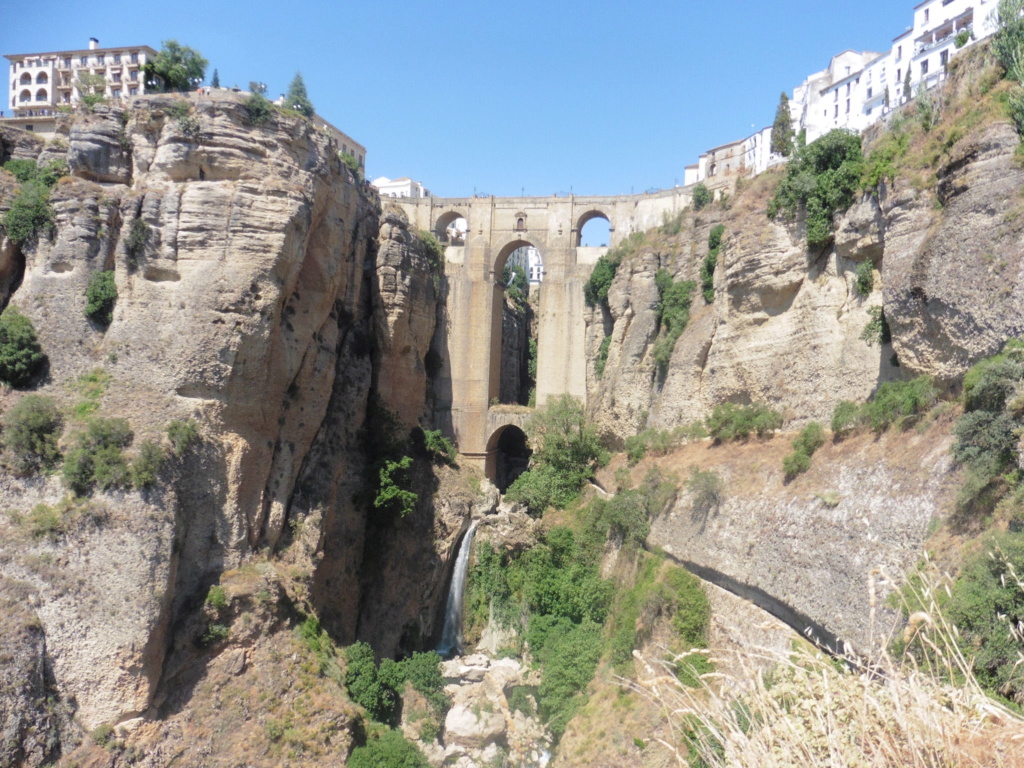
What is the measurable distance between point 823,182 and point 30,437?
66.6 ft

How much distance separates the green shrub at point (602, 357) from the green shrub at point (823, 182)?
10196 mm

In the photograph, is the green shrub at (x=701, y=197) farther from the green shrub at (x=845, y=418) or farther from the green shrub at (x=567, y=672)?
the green shrub at (x=567, y=672)

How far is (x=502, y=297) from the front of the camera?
33.7 metres

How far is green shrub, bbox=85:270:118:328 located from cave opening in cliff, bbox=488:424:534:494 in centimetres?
1799

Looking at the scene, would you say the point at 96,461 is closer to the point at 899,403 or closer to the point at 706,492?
the point at 706,492

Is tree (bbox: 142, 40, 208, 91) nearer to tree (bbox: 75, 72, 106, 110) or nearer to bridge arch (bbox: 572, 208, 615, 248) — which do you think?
tree (bbox: 75, 72, 106, 110)

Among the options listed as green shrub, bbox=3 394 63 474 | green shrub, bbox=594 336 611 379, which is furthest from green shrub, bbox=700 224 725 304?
green shrub, bbox=3 394 63 474

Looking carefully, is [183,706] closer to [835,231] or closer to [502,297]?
[835,231]

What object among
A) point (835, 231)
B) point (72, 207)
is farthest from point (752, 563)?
point (72, 207)

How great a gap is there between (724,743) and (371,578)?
73.4 feet

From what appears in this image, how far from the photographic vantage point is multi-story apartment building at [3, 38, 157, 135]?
51.4 meters

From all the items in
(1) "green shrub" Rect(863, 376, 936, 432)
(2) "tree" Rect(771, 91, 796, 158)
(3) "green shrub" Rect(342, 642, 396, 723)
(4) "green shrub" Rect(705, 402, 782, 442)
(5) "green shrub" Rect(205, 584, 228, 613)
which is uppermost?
(2) "tree" Rect(771, 91, 796, 158)

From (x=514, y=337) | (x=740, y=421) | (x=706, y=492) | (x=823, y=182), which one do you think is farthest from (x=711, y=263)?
(x=514, y=337)

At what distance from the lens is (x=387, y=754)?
58.1 feet
